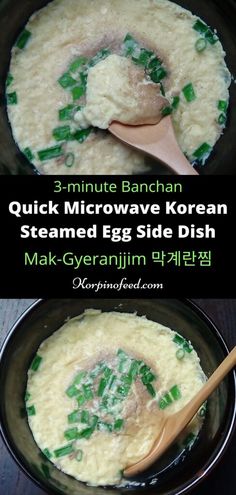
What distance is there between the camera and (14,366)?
165 centimetres

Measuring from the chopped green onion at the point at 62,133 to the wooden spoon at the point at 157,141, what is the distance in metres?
0.11

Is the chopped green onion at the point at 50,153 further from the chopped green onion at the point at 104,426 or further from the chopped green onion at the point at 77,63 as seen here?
the chopped green onion at the point at 104,426

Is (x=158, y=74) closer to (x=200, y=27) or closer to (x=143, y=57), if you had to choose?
(x=143, y=57)

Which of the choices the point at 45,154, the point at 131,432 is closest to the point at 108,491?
the point at 131,432

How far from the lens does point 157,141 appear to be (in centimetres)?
171

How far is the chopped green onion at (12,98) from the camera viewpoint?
1.77m

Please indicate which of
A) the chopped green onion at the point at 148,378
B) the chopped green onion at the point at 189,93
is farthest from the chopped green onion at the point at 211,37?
the chopped green onion at the point at 148,378

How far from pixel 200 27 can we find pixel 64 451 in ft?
3.12

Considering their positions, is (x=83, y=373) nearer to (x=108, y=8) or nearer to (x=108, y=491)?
(x=108, y=491)

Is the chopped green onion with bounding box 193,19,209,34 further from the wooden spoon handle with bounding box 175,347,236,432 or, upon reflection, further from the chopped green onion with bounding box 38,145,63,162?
the wooden spoon handle with bounding box 175,347,236,432

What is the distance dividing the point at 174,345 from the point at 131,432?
21 centimetres

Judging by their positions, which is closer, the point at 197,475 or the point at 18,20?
the point at 197,475

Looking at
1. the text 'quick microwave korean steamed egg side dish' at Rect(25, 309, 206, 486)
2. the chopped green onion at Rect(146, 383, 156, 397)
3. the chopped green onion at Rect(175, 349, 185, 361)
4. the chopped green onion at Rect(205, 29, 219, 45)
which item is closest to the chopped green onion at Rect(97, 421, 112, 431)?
the text 'quick microwave korean steamed egg side dish' at Rect(25, 309, 206, 486)

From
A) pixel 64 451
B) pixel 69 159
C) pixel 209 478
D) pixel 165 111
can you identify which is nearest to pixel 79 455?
pixel 64 451
